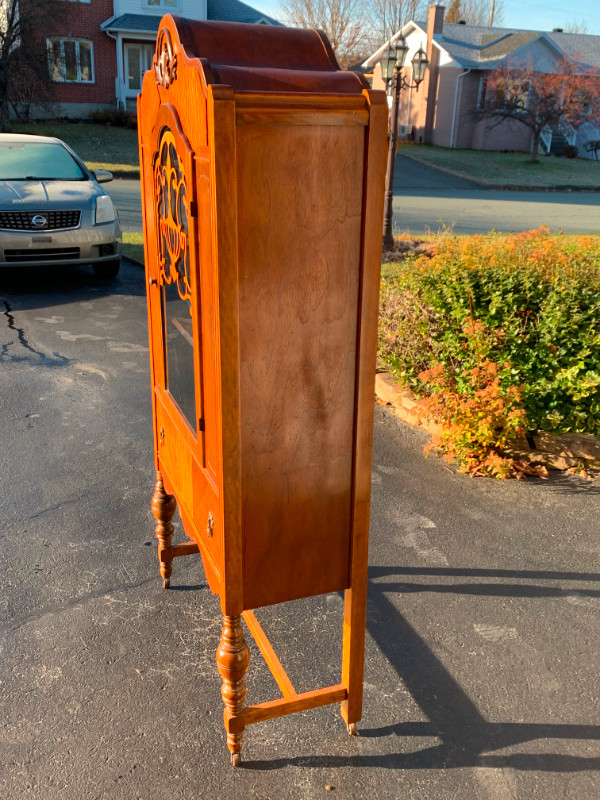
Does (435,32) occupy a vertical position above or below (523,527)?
above

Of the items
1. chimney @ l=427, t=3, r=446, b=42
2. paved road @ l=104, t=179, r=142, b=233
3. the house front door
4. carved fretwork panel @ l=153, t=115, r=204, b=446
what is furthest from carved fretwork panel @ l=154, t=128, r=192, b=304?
chimney @ l=427, t=3, r=446, b=42

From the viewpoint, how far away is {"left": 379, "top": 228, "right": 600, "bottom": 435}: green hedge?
14.3 ft

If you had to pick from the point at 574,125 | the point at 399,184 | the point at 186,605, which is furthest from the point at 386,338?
the point at 574,125

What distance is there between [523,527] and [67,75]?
32748mm

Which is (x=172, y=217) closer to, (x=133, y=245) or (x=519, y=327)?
(x=519, y=327)

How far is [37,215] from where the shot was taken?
862 cm

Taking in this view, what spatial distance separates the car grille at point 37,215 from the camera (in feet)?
28.0

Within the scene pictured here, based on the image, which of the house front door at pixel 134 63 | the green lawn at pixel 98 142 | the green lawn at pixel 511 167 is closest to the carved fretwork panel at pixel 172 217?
the green lawn at pixel 98 142

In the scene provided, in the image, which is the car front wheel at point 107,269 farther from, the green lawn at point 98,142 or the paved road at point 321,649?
the green lawn at point 98,142

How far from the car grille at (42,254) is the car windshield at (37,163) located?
4.01ft

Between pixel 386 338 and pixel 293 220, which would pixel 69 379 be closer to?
pixel 386 338

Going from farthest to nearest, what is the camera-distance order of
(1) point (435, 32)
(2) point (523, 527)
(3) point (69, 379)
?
1. (1) point (435, 32)
2. (3) point (69, 379)
3. (2) point (523, 527)

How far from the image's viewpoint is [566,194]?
81.2 feet

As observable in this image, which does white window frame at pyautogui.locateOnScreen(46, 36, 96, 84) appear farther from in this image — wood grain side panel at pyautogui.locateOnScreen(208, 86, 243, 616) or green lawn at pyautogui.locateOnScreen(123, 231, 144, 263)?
wood grain side panel at pyautogui.locateOnScreen(208, 86, 243, 616)
